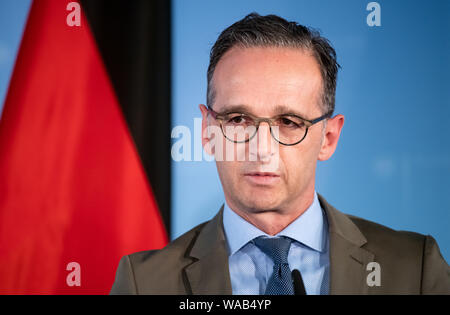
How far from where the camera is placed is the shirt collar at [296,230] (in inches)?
54.1

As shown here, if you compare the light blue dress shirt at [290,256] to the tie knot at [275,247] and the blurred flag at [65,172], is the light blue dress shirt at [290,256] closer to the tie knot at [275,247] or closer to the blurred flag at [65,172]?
the tie knot at [275,247]

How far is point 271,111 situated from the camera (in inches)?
52.8

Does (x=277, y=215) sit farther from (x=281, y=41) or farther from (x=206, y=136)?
(x=281, y=41)

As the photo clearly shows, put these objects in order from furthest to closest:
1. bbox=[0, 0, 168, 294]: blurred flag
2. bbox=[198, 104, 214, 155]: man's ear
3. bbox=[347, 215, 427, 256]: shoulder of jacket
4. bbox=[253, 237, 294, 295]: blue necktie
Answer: bbox=[0, 0, 168, 294]: blurred flag → bbox=[198, 104, 214, 155]: man's ear → bbox=[347, 215, 427, 256]: shoulder of jacket → bbox=[253, 237, 294, 295]: blue necktie

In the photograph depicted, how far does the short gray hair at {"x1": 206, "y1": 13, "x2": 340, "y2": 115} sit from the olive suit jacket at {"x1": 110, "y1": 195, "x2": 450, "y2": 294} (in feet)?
1.40

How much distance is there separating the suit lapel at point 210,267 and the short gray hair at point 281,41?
468mm

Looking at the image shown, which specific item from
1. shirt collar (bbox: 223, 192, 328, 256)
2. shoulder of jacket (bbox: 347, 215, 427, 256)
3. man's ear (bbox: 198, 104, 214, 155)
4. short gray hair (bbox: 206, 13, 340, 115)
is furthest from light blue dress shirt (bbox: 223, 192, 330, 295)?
short gray hair (bbox: 206, 13, 340, 115)

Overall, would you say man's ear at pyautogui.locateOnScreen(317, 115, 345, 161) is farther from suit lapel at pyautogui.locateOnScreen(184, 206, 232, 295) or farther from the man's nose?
suit lapel at pyautogui.locateOnScreen(184, 206, 232, 295)

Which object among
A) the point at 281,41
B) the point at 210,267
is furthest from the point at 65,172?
the point at 281,41

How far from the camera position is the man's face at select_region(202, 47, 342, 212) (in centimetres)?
134

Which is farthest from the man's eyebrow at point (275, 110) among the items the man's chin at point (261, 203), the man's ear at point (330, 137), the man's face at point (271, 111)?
the man's chin at point (261, 203)

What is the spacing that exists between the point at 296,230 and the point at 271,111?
1.28ft
